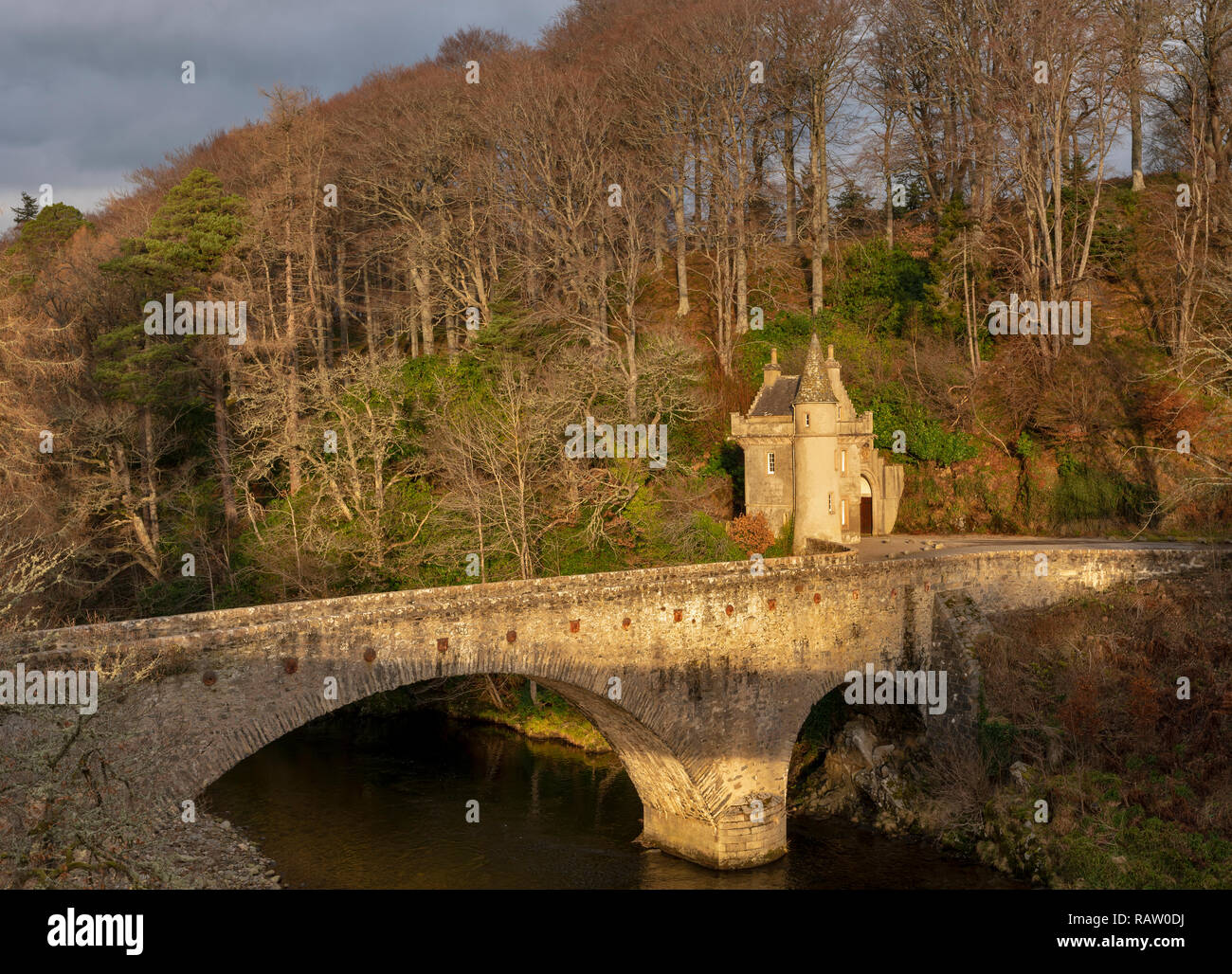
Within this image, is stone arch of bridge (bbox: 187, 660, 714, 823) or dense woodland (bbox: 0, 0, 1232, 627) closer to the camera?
stone arch of bridge (bbox: 187, 660, 714, 823)

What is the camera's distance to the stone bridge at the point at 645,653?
14.7 metres

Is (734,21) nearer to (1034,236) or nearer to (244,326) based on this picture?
(1034,236)

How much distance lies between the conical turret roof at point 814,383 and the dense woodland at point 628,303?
4.91 meters

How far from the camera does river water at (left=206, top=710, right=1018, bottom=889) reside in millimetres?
21859

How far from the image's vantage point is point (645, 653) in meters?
20.7

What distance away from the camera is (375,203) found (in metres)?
45.2

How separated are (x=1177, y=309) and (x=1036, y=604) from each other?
15.9 meters

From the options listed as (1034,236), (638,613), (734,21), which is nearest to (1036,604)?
(638,613)

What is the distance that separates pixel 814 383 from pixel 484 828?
53.1 ft

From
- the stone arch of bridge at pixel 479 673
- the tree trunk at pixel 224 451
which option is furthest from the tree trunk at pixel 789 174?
the stone arch of bridge at pixel 479 673

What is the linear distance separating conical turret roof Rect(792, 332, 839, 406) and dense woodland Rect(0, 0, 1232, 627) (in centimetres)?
491

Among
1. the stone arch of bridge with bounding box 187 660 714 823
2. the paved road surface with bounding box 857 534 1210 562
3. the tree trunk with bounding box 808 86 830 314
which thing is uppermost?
the tree trunk with bounding box 808 86 830 314

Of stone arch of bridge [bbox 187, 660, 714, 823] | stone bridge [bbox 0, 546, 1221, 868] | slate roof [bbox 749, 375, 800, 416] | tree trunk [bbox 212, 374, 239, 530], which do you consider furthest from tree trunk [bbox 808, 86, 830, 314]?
stone arch of bridge [bbox 187, 660, 714, 823]

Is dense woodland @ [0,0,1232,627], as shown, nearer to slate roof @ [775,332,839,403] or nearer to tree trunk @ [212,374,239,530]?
tree trunk @ [212,374,239,530]
